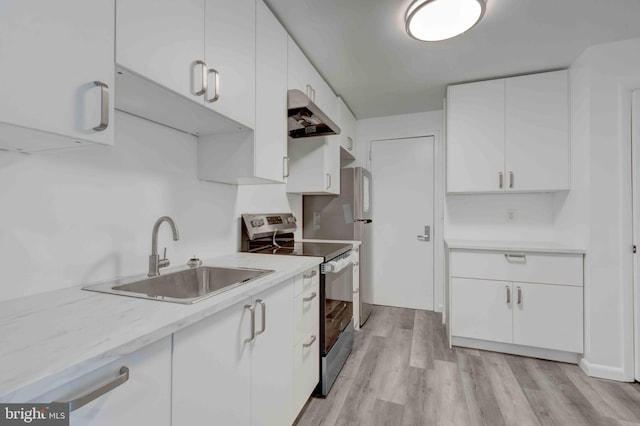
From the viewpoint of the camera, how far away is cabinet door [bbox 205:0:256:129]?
1185mm

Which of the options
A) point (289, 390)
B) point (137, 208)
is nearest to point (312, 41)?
point (137, 208)

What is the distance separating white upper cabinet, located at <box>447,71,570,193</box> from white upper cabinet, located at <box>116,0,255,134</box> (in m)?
2.00

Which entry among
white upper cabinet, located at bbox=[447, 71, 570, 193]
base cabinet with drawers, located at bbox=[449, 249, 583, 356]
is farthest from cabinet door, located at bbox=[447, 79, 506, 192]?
base cabinet with drawers, located at bbox=[449, 249, 583, 356]

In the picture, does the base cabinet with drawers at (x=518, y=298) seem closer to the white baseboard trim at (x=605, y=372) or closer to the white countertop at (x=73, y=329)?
the white baseboard trim at (x=605, y=372)

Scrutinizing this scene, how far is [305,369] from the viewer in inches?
61.0

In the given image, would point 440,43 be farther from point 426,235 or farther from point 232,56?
point 426,235

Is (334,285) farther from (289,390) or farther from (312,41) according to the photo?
(312,41)

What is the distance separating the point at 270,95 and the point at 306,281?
1.08 metres

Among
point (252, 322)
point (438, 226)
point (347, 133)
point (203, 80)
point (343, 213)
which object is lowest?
Answer: point (252, 322)

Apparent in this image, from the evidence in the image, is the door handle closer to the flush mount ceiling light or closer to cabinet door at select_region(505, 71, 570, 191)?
cabinet door at select_region(505, 71, 570, 191)

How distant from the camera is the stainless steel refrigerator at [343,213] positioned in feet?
9.20

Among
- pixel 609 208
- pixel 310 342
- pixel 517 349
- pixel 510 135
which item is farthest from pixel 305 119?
pixel 517 349

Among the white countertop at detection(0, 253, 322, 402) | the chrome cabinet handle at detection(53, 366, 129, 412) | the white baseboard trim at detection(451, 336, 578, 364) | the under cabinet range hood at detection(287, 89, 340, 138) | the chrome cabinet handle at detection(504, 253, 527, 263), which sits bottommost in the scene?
the white baseboard trim at detection(451, 336, 578, 364)

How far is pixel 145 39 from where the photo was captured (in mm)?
908
